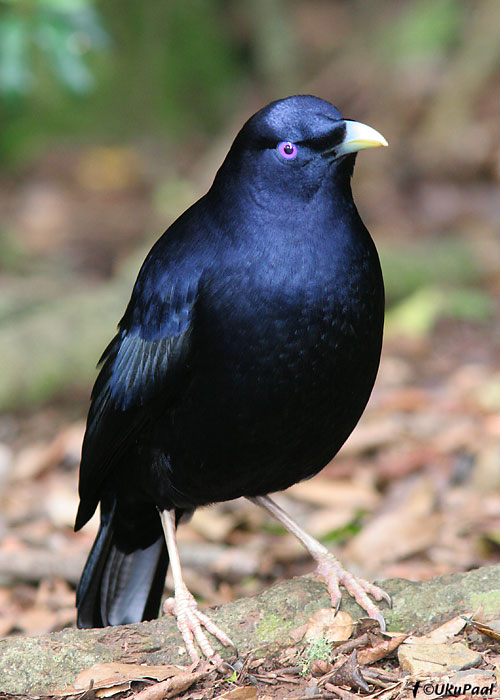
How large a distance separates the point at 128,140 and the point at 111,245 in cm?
224

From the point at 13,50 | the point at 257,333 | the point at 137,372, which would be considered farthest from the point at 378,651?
the point at 13,50

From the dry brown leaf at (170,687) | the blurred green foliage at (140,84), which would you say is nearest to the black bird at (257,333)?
the dry brown leaf at (170,687)

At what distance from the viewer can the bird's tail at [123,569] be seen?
3.95 metres

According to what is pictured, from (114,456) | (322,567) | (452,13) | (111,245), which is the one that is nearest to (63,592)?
(114,456)

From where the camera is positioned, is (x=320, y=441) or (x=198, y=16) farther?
(x=198, y=16)

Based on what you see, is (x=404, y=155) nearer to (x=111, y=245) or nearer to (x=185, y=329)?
(x=111, y=245)

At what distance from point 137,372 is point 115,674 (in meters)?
1.03

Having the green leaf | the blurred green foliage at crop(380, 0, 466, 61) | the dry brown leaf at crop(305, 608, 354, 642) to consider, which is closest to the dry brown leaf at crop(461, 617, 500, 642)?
the dry brown leaf at crop(305, 608, 354, 642)

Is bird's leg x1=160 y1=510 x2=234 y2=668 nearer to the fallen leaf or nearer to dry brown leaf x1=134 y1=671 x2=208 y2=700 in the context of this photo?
dry brown leaf x1=134 y1=671 x2=208 y2=700

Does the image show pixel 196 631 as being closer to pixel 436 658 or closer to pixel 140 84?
pixel 436 658

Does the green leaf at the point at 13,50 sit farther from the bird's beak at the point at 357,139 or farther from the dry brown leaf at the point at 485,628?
the dry brown leaf at the point at 485,628

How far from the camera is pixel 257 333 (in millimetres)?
3135

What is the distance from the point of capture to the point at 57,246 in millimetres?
9188

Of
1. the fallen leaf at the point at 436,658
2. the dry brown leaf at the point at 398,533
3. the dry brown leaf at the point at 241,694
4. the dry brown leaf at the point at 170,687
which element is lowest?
A: the fallen leaf at the point at 436,658
